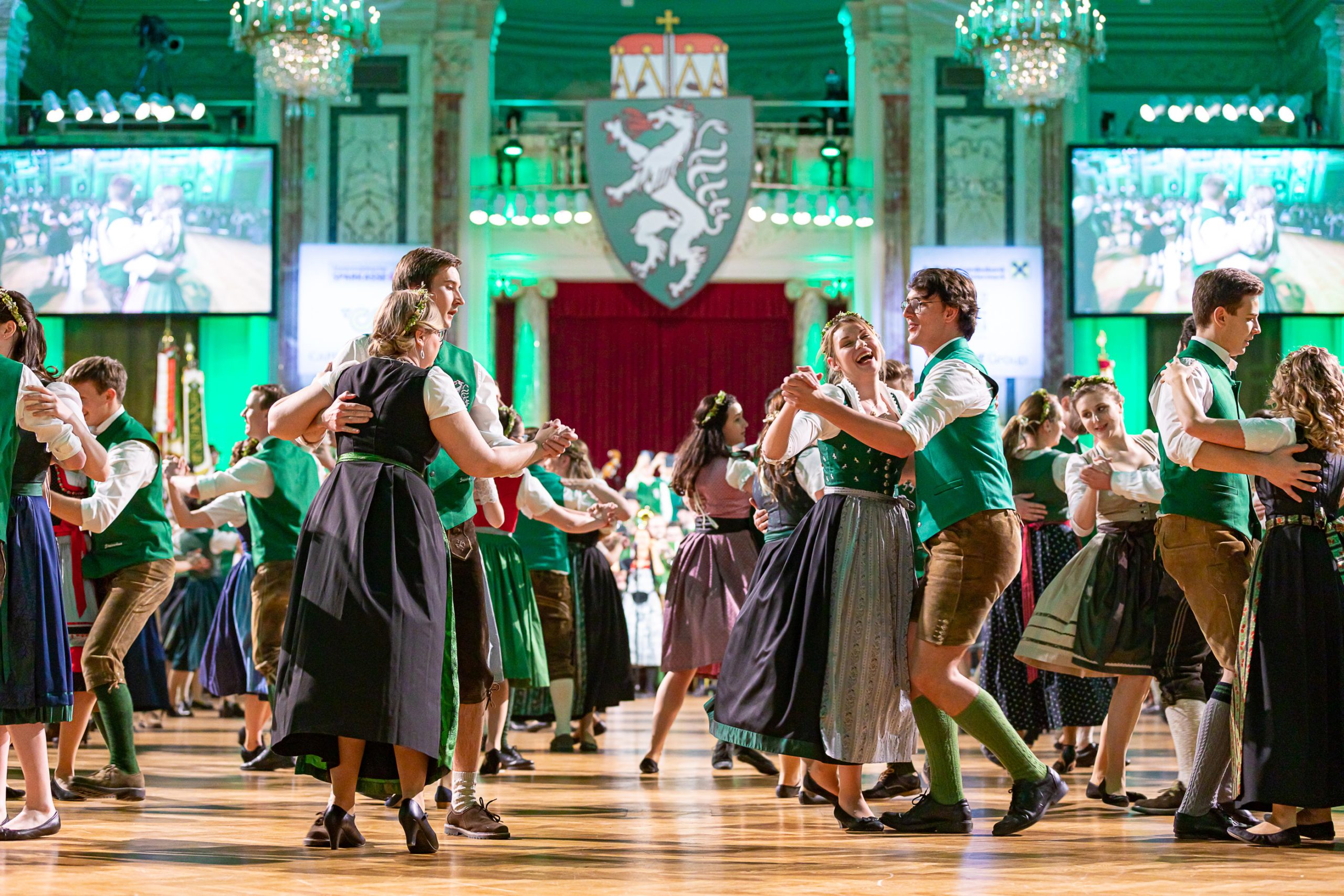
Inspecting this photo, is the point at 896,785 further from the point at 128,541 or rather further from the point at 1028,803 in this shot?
the point at 128,541

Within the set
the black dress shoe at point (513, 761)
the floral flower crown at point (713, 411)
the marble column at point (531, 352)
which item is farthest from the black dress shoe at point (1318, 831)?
the marble column at point (531, 352)

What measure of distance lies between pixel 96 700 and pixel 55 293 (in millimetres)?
9492

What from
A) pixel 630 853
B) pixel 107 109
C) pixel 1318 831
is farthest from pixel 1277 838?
pixel 107 109

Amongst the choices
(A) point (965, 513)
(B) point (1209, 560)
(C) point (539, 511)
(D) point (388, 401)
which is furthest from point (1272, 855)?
(C) point (539, 511)

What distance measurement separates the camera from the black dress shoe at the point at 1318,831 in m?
3.28

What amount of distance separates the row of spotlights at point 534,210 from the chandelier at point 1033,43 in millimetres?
4020

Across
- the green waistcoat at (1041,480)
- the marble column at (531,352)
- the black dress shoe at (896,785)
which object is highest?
the marble column at (531,352)

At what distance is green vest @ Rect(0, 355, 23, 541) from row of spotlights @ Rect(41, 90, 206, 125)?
10.7 meters

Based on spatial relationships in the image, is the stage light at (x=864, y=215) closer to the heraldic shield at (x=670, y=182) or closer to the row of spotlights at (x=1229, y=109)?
the heraldic shield at (x=670, y=182)

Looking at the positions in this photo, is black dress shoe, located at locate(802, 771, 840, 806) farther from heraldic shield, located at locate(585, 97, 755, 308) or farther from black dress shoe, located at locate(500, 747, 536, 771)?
heraldic shield, located at locate(585, 97, 755, 308)

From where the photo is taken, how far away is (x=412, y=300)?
3.13 metres

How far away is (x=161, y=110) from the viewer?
13.2 m

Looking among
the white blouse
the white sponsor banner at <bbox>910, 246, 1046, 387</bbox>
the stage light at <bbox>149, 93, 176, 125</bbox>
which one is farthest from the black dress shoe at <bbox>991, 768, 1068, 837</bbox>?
the stage light at <bbox>149, 93, 176, 125</bbox>

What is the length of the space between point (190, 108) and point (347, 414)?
11423 mm
